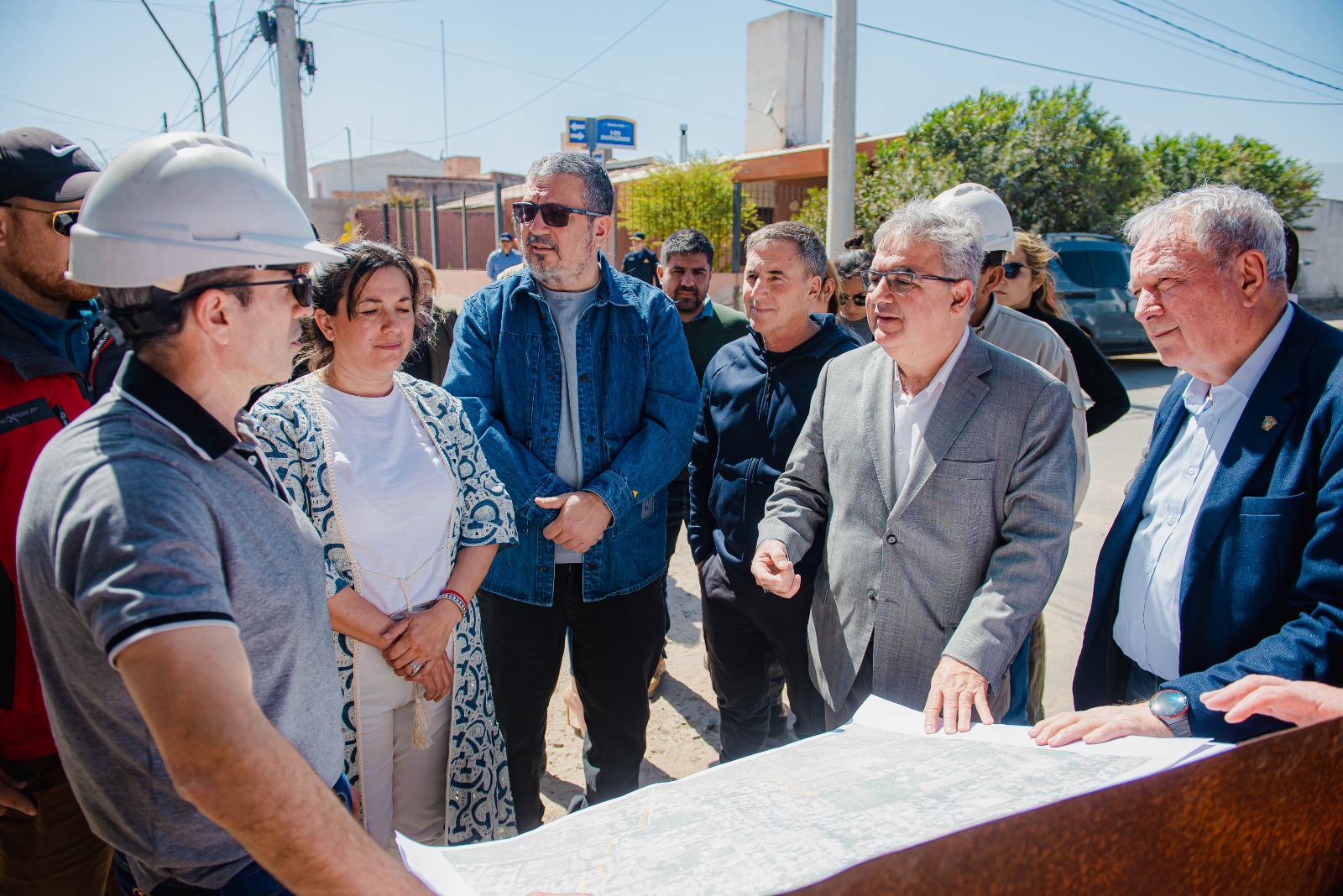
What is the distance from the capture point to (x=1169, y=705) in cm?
142

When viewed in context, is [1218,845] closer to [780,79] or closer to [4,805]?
[4,805]

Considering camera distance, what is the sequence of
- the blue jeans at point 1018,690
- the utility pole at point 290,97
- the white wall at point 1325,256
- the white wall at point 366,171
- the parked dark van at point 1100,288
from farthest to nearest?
the white wall at point 366,171, the white wall at point 1325,256, the parked dark van at point 1100,288, the utility pole at point 290,97, the blue jeans at point 1018,690

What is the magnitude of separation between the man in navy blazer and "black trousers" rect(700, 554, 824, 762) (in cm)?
94

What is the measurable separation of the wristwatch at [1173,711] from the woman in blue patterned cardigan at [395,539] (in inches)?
63.1

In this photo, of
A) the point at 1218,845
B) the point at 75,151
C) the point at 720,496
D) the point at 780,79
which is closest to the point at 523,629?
the point at 720,496

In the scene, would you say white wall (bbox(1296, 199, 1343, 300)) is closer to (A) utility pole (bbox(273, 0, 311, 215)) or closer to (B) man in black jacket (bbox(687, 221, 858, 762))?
(A) utility pole (bbox(273, 0, 311, 215))

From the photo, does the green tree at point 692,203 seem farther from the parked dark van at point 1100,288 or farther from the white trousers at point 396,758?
the white trousers at point 396,758

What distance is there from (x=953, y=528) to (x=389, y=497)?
1.42 m

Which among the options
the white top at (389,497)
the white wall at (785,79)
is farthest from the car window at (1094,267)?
the white wall at (785,79)

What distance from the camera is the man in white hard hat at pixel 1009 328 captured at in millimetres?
2824

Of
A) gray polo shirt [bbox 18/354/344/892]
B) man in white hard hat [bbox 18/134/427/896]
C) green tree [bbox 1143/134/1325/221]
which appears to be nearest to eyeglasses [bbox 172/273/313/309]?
man in white hard hat [bbox 18/134/427/896]

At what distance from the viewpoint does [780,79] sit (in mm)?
22250

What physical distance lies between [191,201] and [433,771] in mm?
1652

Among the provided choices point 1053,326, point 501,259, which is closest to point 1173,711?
point 1053,326
